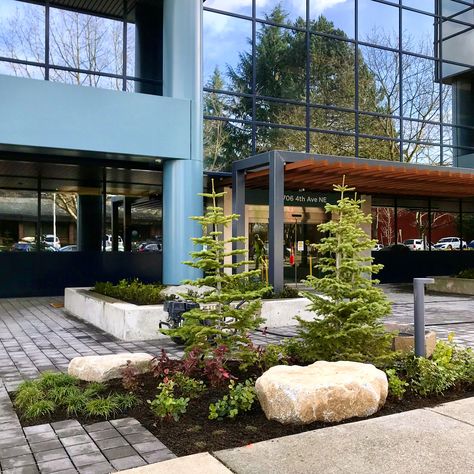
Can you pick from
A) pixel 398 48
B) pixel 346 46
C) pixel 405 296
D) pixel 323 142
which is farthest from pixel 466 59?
pixel 405 296

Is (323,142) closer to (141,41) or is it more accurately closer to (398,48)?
(398,48)

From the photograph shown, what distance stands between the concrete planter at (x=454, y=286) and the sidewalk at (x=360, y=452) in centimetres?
1393

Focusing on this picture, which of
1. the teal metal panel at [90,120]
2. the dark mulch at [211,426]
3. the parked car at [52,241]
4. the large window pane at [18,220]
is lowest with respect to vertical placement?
the dark mulch at [211,426]

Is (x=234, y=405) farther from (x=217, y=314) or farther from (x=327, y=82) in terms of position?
(x=327, y=82)

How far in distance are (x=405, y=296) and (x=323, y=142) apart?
5559mm

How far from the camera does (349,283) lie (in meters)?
6.01

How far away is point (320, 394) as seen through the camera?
4523mm

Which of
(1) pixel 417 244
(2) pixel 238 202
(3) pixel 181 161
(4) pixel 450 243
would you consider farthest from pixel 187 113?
(4) pixel 450 243

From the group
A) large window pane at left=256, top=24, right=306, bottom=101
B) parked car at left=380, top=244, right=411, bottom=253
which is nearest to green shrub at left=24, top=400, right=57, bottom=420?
large window pane at left=256, top=24, right=306, bottom=101

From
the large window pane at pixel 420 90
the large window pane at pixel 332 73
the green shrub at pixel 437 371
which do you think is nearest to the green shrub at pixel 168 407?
the green shrub at pixel 437 371

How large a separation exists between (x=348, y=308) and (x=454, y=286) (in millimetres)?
13535

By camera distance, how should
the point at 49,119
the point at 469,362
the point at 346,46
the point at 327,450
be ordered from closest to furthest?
the point at 327,450
the point at 469,362
the point at 49,119
the point at 346,46

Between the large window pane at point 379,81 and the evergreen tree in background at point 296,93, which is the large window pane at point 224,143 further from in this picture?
the large window pane at point 379,81

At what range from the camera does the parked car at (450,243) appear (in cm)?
2396
